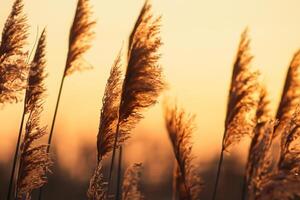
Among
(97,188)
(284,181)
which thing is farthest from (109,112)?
(284,181)

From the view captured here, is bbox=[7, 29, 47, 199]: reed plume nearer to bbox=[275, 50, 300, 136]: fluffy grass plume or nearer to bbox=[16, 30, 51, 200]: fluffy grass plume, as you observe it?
bbox=[16, 30, 51, 200]: fluffy grass plume

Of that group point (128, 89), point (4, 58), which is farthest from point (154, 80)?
point (4, 58)

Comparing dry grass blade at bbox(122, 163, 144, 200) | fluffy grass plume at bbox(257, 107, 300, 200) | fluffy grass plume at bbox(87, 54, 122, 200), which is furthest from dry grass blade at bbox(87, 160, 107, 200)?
fluffy grass plume at bbox(257, 107, 300, 200)

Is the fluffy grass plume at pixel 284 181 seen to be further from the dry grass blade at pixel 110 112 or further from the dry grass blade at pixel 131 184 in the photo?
the dry grass blade at pixel 131 184

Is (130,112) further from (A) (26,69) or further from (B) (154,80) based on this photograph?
(A) (26,69)

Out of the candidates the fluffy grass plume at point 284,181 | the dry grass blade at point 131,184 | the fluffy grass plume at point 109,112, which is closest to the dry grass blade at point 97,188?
the fluffy grass plume at point 109,112

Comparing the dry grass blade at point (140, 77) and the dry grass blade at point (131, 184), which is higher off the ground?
the dry grass blade at point (140, 77)
